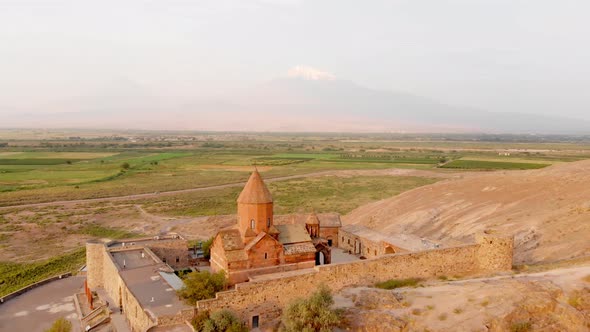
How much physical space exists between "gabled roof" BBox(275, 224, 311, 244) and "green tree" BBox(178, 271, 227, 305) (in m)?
4.41

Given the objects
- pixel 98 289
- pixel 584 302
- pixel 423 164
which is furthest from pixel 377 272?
pixel 423 164

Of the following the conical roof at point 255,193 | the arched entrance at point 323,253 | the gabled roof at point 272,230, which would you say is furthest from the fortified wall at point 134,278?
the arched entrance at point 323,253

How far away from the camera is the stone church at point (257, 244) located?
67.5 feet

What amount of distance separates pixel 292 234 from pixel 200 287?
6.10 meters

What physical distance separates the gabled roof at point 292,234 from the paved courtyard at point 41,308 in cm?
1093

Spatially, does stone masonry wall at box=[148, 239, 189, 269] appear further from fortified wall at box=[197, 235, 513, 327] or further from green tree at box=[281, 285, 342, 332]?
green tree at box=[281, 285, 342, 332]

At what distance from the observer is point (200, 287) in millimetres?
18375

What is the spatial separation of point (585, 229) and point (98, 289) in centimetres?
2896

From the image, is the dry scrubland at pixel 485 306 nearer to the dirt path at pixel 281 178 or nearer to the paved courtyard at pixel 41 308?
the paved courtyard at pixel 41 308

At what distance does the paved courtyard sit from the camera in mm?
21188

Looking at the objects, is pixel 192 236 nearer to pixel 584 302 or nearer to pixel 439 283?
pixel 439 283

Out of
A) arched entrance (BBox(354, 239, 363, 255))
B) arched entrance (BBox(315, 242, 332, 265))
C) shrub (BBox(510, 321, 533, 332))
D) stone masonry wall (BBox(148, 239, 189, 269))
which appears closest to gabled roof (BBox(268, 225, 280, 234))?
arched entrance (BBox(315, 242, 332, 265))

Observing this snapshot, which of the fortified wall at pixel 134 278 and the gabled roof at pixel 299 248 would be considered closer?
the fortified wall at pixel 134 278

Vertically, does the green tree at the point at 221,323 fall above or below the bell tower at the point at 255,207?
below
